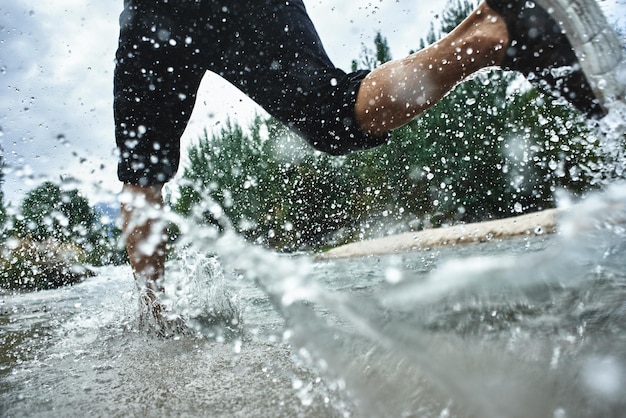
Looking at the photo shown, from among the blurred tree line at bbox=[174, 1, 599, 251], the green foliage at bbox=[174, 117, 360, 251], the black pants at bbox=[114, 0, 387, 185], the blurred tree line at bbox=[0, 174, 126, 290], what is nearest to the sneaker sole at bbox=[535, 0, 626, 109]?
the black pants at bbox=[114, 0, 387, 185]

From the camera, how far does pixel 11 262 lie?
8.95 metres

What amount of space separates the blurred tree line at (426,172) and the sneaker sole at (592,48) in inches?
360

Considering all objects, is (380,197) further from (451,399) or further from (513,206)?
Result: (451,399)

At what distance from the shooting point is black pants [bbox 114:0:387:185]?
1310mm

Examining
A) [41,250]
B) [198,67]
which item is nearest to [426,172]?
[41,250]

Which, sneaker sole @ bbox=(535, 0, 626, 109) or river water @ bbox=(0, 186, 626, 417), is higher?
sneaker sole @ bbox=(535, 0, 626, 109)

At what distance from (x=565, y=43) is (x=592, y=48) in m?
0.06

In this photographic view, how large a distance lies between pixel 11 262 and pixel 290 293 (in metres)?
10.1

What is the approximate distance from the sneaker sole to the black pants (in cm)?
51

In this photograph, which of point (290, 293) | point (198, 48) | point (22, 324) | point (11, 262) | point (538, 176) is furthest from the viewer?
point (538, 176)

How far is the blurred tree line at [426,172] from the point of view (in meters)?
11.6

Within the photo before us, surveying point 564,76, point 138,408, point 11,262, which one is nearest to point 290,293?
point 138,408

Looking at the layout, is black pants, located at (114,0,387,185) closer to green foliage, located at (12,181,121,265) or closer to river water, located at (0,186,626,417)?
river water, located at (0,186,626,417)

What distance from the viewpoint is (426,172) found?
45.1ft
